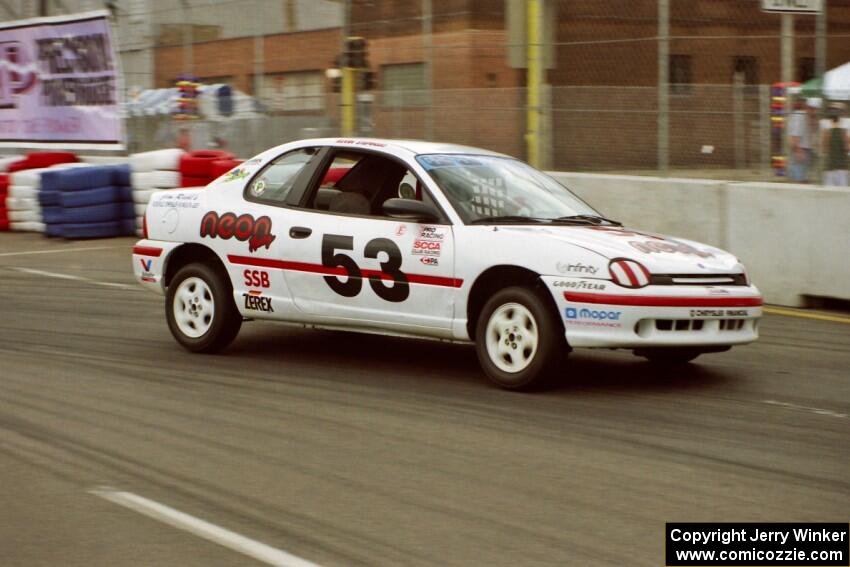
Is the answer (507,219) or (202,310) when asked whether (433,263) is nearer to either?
(507,219)

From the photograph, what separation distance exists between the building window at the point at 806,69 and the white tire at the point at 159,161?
9.62 m

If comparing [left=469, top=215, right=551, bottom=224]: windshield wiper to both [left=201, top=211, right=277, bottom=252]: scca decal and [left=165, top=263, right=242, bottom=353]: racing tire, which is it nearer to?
[left=201, top=211, right=277, bottom=252]: scca decal

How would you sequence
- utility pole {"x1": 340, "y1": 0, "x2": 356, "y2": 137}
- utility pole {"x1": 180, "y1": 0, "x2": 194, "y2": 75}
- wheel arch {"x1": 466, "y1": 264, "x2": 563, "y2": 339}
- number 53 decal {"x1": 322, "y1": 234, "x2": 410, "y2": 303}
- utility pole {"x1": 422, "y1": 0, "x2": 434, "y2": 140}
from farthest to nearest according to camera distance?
utility pole {"x1": 180, "y1": 0, "x2": 194, "y2": 75}, utility pole {"x1": 340, "y1": 0, "x2": 356, "y2": 137}, utility pole {"x1": 422, "y1": 0, "x2": 434, "y2": 140}, number 53 decal {"x1": 322, "y1": 234, "x2": 410, "y2": 303}, wheel arch {"x1": 466, "y1": 264, "x2": 563, "y2": 339}

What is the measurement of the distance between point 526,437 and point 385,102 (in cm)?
1379

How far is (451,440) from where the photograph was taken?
689cm

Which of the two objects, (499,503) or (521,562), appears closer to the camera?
(521,562)

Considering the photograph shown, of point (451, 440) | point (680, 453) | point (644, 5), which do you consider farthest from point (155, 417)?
point (644, 5)

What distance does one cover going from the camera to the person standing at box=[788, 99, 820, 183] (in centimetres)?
1254

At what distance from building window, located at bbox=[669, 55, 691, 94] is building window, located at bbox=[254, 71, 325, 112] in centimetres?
866

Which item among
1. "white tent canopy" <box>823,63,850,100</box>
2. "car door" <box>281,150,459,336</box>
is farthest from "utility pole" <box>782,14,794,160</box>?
"car door" <box>281,150,459,336</box>

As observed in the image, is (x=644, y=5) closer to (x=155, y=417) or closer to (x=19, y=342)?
(x=19, y=342)

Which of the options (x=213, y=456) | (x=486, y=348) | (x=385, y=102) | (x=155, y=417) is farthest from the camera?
(x=385, y=102)

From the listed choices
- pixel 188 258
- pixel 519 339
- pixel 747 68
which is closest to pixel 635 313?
pixel 519 339

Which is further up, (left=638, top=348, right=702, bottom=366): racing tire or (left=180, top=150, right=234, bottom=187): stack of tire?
(left=180, top=150, right=234, bottom=187): stack of tire
